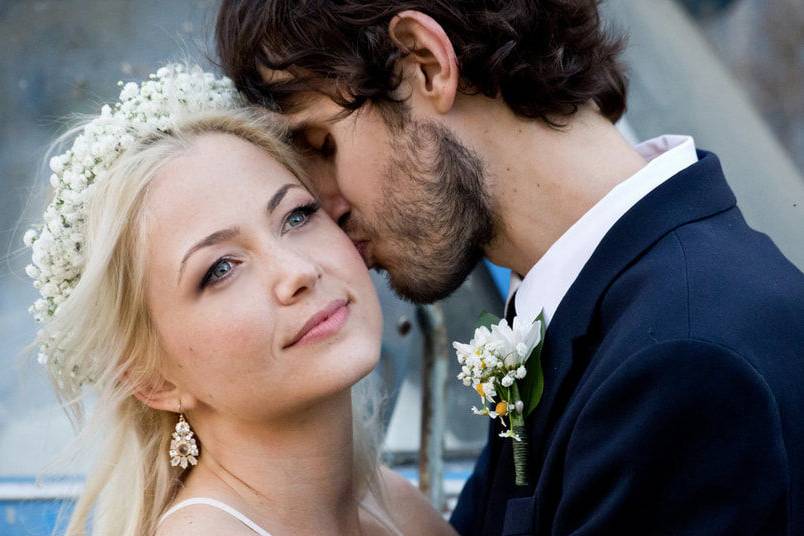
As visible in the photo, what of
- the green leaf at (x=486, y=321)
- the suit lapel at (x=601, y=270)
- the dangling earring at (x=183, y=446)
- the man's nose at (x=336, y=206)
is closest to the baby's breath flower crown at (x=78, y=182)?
the dangling earring at (x=183, y=446)

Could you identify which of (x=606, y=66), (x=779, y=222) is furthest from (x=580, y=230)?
(x=779, y=222)

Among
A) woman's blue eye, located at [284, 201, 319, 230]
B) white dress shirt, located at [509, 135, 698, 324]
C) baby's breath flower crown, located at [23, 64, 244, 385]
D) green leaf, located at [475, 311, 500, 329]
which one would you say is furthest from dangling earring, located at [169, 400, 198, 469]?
white dress shirt, located at [509, 135, 698, 324]

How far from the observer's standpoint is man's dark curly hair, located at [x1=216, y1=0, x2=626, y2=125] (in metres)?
2.71

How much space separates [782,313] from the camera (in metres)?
2.21

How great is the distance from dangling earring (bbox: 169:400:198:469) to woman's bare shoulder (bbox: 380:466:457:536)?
2.37ft

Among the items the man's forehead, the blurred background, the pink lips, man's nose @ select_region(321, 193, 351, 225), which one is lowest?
the blurred background

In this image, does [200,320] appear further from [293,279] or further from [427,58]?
[427,58]

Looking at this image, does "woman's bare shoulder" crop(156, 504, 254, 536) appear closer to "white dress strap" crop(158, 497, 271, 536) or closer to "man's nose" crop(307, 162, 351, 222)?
"white dress strap" crop(158, 497, 271, 536)

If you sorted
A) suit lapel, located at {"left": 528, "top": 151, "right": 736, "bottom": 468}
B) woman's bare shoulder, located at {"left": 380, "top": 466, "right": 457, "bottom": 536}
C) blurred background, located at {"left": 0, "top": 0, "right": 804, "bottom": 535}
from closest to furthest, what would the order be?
suit lapel, located at {"left": 528, "top": 151, "right": 736, "bottom": 468}
woman's bare shoulder, located at {"left": 380, "top": 466, "right": 457, "bottom": 536}
blurred background, located at {"left": 0, "top": 0, "right": 804, "bottom": 535}

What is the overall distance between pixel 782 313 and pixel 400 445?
2.95 meters

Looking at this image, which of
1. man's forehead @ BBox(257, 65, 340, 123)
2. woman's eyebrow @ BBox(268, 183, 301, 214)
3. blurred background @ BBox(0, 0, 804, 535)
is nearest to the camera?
woman's eyebrow @ BBox(268, 183, 301, 214)

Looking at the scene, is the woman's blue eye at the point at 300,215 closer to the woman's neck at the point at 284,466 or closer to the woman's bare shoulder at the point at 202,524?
the woman's neck at the point at 284,466

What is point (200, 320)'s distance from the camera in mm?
2482

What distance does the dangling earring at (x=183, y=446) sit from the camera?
2760mm
